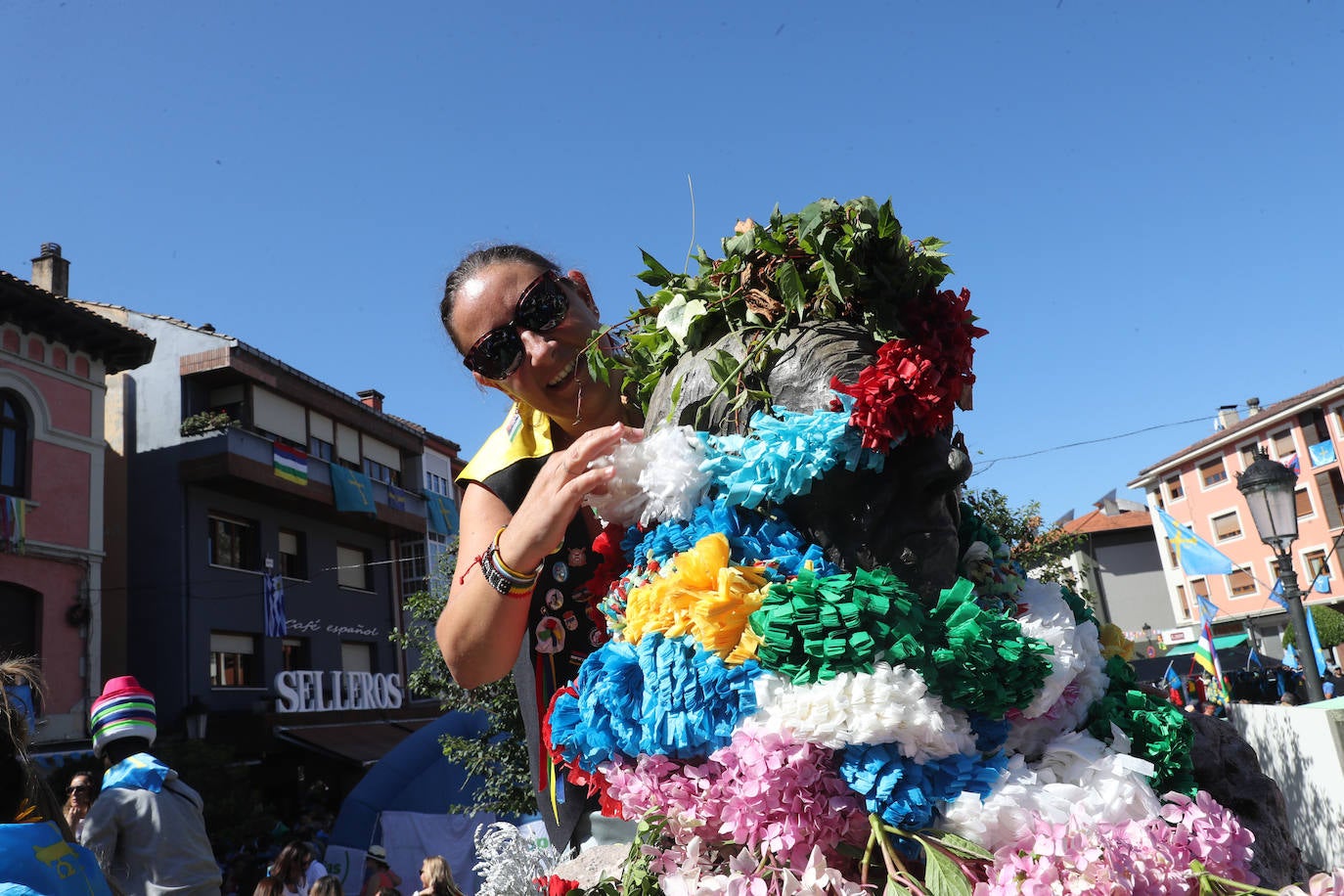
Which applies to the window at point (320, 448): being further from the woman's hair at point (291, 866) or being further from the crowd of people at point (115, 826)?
the woman's hair at point (291, 866)

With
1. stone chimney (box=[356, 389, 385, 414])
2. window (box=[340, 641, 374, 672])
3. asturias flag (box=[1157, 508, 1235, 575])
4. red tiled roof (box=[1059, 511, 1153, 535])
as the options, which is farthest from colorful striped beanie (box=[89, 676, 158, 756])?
red tiled roof (box=[1059, 511, 1153, 535])

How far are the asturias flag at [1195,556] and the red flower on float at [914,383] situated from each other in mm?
12409

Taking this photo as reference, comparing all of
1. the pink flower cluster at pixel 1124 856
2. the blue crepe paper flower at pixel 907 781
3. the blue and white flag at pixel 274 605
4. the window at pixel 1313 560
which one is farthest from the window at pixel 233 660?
the window at pixel 1313 560

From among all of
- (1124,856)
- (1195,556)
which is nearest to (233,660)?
(1195,556)

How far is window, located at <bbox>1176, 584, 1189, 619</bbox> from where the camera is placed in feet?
144

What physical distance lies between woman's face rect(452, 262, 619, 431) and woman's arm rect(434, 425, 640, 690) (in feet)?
1.07

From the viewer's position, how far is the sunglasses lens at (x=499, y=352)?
A: 7.66 feet

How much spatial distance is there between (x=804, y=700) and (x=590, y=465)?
0.65 metres

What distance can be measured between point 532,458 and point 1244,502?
43.4 m

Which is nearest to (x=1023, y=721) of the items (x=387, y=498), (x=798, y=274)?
(x=798, y=274)

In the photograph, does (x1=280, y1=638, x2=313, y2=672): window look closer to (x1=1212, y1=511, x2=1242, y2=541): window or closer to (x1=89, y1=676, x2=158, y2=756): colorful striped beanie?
(x1=89, y1=676, x2=158, y2=756): colorful striped beanie

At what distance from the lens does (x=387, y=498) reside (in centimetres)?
2480

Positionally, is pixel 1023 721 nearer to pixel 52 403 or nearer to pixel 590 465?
pixel 590 465

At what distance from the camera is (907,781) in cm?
150
